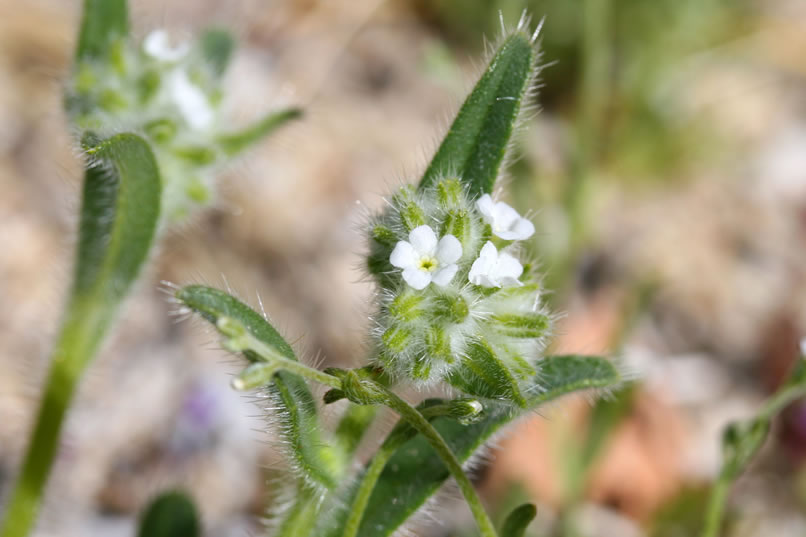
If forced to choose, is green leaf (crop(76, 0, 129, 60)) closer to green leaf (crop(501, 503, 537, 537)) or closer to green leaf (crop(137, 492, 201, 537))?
green leaf (crop(137, 492, 201, 537))

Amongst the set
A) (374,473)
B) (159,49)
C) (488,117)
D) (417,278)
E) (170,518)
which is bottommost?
(170,518)

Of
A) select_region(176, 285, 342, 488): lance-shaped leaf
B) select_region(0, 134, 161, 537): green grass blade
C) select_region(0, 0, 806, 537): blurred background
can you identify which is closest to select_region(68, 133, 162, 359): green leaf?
select_region(0, 134, 161, 537): green grass blade

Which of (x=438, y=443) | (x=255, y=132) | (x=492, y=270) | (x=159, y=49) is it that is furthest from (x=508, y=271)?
(x=159, y=49)

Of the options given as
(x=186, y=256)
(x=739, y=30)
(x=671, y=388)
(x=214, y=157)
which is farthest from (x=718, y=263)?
(x=214, y=157)

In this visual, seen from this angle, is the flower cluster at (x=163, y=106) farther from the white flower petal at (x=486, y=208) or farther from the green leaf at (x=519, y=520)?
the green leaf at (x=519, y=520)

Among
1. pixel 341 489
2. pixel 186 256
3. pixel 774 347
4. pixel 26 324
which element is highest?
pixel 774 347

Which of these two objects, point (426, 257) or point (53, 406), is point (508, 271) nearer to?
point (426, 257)

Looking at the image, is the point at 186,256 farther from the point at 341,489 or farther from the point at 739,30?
the point at 739,30
